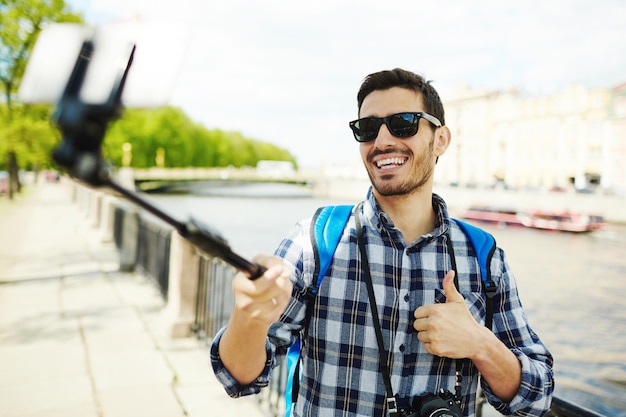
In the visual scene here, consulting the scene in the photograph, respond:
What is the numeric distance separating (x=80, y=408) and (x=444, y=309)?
3.32 m

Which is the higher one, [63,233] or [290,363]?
[290,363]

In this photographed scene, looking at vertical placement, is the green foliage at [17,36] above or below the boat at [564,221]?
above

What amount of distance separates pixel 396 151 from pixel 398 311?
0.47 meters

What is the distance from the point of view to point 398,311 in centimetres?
143

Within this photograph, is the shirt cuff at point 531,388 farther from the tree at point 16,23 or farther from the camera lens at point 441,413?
the tree at point 16,23

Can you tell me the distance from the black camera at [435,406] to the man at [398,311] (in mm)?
26

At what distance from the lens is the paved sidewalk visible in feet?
12.4

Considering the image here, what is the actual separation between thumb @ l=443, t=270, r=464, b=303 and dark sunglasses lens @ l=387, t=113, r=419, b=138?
17.2 inches

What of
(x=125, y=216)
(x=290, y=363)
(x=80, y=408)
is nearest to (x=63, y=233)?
(x=125, y=216)

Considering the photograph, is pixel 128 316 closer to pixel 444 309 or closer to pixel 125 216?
pixel 125 216

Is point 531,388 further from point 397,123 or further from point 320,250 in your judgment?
point 397,123

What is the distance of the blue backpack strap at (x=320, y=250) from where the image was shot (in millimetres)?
1420

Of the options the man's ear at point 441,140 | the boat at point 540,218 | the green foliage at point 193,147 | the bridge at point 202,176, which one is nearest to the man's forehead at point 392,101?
the man's ear at point 441,140

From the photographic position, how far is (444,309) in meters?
1.31
